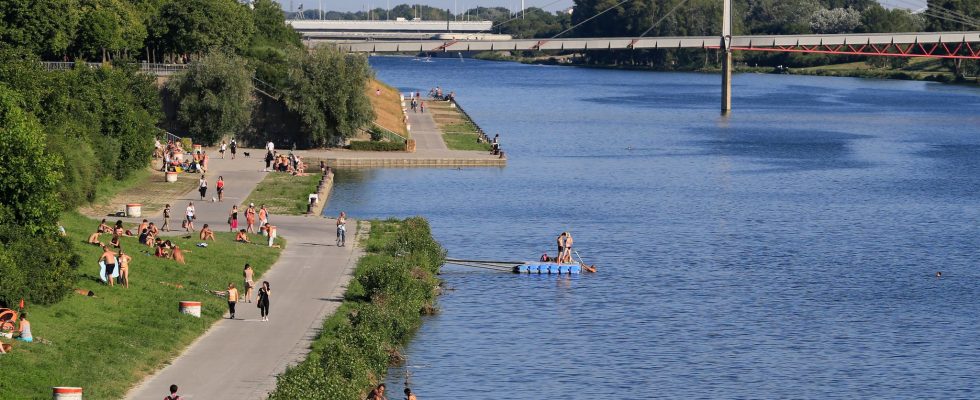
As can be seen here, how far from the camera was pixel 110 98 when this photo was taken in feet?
261

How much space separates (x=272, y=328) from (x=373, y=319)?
8.87 ft

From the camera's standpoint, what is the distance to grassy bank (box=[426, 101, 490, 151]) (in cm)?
10934

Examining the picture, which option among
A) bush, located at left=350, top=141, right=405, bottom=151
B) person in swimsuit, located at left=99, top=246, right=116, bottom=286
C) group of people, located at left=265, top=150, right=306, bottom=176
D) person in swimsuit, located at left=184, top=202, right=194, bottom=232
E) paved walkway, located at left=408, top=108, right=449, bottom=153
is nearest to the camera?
person in swimsuit, located at left=99, top=246, right=116, bottom=286

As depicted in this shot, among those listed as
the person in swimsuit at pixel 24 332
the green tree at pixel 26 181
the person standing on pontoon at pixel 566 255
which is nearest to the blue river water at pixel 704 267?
the person standing on pontoon at pixel 566 255

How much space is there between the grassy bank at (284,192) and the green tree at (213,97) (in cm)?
1198

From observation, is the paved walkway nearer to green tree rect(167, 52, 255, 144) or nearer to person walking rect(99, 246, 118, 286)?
green tree rect(167, 52, 255, 144)

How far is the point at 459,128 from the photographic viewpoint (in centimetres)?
12388

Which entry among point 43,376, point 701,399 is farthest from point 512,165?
point 43,376

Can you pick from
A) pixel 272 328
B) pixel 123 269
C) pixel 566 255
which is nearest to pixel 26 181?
pixel 123 269

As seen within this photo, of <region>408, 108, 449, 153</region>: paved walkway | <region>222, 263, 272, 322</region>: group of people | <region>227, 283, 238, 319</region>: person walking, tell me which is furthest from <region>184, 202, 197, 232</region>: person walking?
<region>408, 108, 449, 153</region>: paved walkway

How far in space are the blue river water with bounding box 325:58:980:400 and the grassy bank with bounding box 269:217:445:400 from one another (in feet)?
3.35

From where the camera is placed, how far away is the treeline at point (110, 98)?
46.8 metres

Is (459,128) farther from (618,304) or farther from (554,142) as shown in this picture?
(618,304)

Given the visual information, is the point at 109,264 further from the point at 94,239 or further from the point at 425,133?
the point at 425,133
